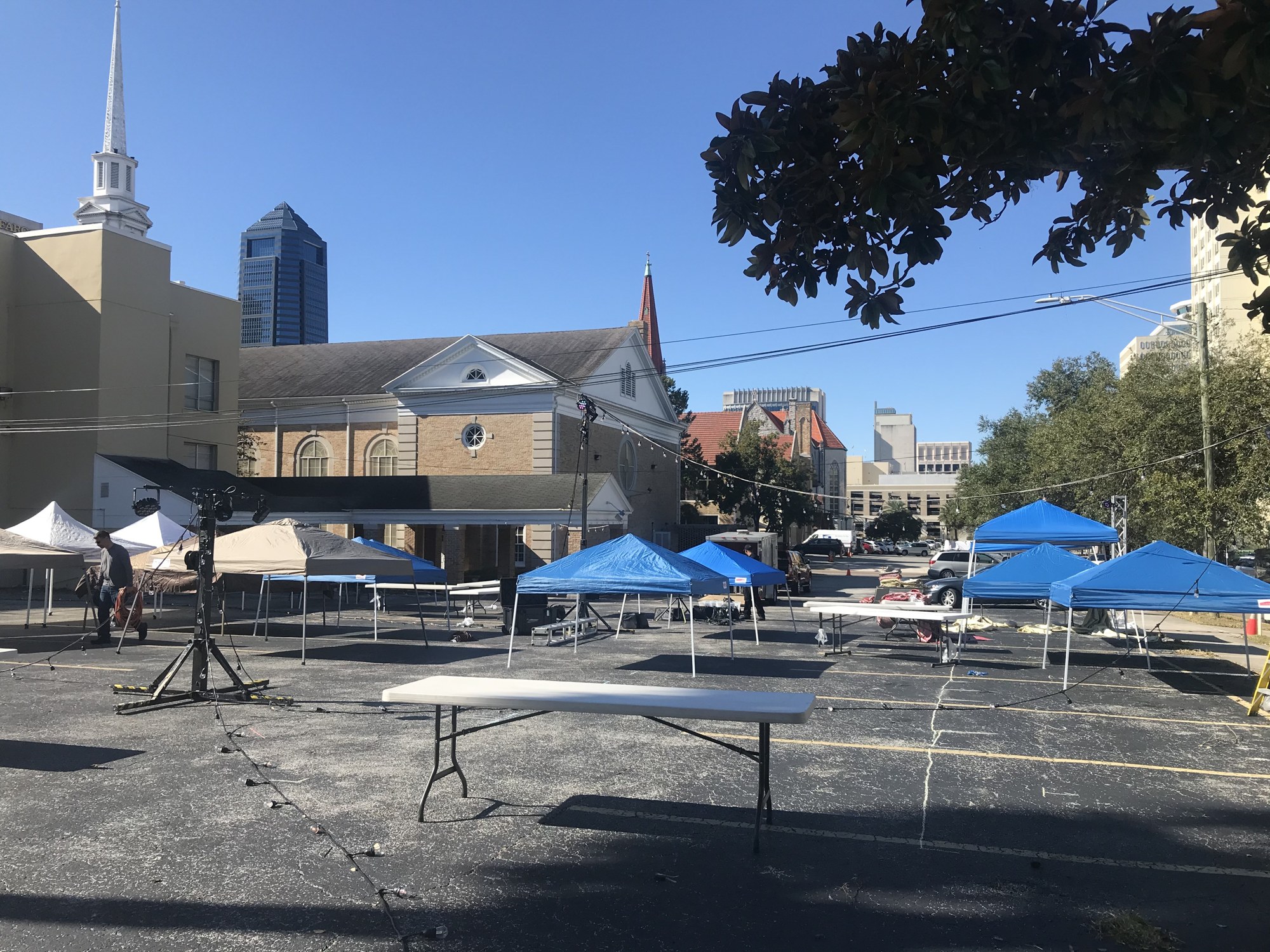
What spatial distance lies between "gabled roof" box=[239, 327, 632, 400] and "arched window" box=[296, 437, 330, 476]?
230cm

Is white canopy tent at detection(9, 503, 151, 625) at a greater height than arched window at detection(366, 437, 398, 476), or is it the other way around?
arched window at detection(366, 437, 398, 476)

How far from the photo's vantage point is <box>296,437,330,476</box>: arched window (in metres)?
45.2

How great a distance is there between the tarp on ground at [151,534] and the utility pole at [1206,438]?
25477 mm

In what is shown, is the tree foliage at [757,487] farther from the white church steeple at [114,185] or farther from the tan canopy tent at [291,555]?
the tan canopy tent at [291,555]

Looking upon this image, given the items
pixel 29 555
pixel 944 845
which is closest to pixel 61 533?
pixel 29 555

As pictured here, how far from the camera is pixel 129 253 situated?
3634cm

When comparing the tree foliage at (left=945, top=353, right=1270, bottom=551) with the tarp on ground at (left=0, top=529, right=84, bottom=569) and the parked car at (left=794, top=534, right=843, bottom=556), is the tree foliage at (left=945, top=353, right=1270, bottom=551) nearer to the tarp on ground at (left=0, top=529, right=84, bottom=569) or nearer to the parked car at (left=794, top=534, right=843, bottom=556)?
the tarp on ground at (left=0, top=529, right=84, bottom=569)

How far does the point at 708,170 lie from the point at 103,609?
17175 mm

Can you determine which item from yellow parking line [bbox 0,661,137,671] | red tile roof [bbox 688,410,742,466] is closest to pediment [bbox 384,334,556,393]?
yellow parking line [bbox 0,661,137,671]

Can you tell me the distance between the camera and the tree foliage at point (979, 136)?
442 centimetres

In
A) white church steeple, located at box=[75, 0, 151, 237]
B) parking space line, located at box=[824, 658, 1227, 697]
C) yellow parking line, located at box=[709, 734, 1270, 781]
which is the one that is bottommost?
parking space line, located at box=[824, 658, 1227, 697]

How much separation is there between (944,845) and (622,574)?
9118 mm

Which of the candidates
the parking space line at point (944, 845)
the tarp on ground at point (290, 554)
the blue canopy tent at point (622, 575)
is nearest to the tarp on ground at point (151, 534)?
the tarp on ground at point (290, 554)

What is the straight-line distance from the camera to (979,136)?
17.0ft
